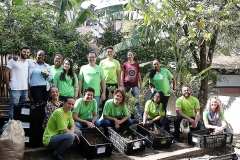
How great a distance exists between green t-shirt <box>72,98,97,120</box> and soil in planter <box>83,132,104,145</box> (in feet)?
1.21

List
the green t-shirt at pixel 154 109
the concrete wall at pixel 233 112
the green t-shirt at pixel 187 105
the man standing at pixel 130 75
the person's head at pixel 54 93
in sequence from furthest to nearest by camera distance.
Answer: the concrete wall at pixel 233 112 < the man standing at pixel 130 75 < the green t-shirt at pixel 187 105 < the green t-shirt at pixel 154 109 < the person's head at pixel 54 93

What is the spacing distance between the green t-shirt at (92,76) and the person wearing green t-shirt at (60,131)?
48.3 inches

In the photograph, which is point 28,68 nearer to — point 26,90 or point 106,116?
point 26,90

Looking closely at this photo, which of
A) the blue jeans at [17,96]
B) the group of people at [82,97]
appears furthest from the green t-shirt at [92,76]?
the blue jeans at [17,96]

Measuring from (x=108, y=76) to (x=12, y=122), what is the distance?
2.61 meters

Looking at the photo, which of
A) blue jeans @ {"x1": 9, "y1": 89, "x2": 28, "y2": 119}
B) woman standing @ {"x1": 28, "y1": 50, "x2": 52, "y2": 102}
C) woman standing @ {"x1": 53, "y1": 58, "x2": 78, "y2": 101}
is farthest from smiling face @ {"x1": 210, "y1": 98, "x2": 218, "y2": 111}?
blue jeans @ {"x1": 9, "y1": 89, "x2": 28, "y2": 119}

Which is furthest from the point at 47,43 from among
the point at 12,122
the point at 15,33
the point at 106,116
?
the point at 12,122

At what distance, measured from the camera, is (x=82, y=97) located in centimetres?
543

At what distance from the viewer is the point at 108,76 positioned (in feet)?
20.1

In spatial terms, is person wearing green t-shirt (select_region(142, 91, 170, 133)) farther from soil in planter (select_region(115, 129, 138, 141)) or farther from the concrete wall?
the concrete wall

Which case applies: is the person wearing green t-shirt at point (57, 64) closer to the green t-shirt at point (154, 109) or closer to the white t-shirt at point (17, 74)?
the white t-shirt at point (17, 74)

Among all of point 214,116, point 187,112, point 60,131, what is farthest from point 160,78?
point 60,131

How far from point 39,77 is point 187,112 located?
3244mm

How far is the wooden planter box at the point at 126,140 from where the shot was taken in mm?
4844
